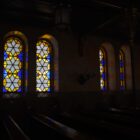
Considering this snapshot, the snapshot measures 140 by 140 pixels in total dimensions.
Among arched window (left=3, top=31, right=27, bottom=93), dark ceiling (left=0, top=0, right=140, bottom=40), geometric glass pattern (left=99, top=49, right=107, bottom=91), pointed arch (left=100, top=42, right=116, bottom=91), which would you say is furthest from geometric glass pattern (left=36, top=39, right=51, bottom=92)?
pointed arch (left=100, top=42, right=116, bottom=91)

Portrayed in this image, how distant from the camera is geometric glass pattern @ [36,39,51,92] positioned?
9109mm

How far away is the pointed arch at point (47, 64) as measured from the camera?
9148 mm

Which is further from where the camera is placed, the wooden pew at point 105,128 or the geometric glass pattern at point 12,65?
the geometric glass pattern at point 12,65

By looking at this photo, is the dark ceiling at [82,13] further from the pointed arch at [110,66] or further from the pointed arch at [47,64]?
the pointed arch at [110,66]

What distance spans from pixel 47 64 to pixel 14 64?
1395mm

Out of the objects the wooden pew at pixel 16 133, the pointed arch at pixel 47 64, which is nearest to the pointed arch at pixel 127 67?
the pointed arch at pixel 47 64

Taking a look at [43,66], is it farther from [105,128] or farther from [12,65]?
[105,128]

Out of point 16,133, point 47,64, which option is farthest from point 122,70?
point 16,133

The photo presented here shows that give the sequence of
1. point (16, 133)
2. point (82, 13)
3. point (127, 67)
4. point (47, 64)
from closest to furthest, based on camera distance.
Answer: point (16, 133) < point (82, 13) < point (47, 64) < point (127, 67)

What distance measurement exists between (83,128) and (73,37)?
539 centimetres

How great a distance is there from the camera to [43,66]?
30.5 feet

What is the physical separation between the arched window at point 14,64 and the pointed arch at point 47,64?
1.99 ft

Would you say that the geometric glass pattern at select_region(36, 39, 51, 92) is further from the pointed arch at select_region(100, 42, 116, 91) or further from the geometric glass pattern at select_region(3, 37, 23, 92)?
the pointed arch at select_region(100, 42, 116, 91)

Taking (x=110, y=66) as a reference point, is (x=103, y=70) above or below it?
below
